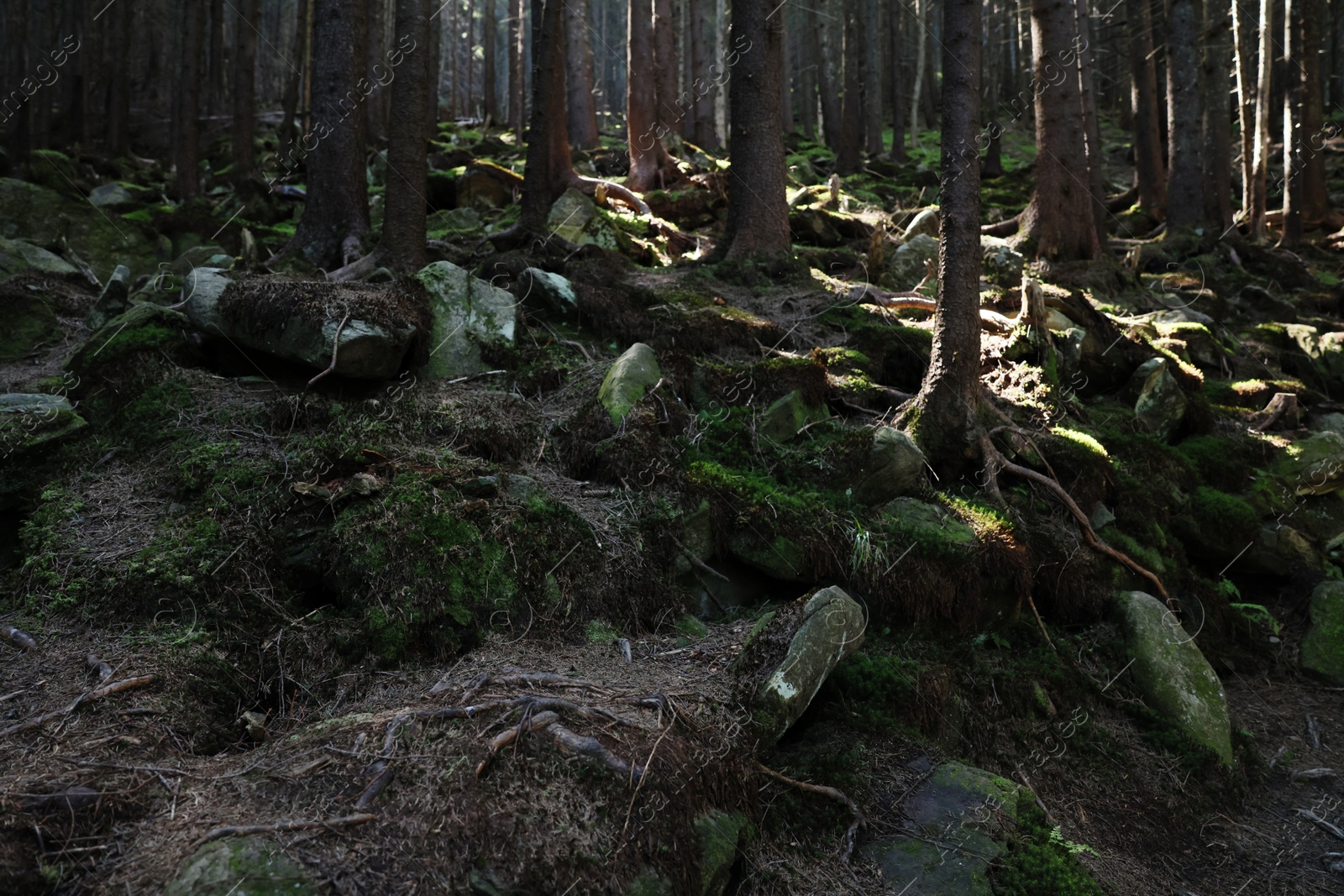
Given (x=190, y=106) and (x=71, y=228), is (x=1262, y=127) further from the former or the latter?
(x=190, y=106)

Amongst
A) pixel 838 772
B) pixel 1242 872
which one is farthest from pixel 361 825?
pixel 1242 872

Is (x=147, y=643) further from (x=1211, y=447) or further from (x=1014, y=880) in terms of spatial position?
(x=1211, y=447)

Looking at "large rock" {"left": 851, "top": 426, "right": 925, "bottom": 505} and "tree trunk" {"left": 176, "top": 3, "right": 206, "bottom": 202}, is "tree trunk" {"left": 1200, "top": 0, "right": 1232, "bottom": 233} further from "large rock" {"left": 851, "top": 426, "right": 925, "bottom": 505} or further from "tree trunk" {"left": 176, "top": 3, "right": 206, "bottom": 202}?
"tree trunk" {"left": 176, "top": 3, "right": 206, "bottom": 202}

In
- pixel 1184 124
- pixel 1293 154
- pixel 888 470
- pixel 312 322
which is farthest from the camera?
pixel 1293 154

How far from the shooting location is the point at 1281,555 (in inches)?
290

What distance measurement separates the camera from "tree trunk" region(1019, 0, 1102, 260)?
10664mm

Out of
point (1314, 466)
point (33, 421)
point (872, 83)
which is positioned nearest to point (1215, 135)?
point (1314, 466)

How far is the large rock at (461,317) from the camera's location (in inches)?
251

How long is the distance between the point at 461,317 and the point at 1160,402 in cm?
641

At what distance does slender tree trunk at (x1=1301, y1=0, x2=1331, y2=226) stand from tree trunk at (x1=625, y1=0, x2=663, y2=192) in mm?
11411

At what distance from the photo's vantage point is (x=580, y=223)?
9.66 metres

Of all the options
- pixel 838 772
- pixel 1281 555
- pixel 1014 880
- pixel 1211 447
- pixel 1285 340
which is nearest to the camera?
pixel 1014 880

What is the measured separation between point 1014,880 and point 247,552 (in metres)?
4.00

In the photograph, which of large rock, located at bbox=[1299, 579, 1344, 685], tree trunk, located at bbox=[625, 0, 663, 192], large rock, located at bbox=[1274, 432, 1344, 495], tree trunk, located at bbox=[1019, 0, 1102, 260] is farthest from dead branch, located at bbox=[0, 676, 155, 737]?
tree trunk, located at bbox=[1019, 0, 1102, 260]
